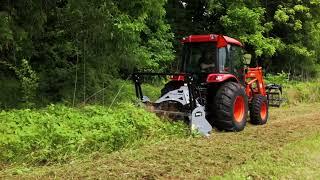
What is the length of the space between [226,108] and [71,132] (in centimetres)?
394

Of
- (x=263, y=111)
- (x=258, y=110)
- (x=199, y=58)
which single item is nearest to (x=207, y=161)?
(x=199, y=58)

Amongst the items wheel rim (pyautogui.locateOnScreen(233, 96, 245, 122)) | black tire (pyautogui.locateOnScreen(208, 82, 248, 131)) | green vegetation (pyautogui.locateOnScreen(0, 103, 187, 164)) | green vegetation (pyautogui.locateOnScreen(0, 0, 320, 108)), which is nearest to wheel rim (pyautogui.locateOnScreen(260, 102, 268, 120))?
wheel rim (pyautogui.locateOnScreen(233, 96, 245, 122))

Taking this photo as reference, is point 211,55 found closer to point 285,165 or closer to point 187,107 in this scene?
point 187,107

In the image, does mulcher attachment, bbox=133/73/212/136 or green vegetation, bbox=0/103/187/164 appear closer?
green vegetation, bbox=0/103/187/164

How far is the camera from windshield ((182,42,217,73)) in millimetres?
11117

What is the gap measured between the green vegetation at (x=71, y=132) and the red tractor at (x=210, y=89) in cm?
89

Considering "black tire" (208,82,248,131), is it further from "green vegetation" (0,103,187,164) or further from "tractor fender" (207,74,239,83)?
"green vegetation" (0,103,187,164)

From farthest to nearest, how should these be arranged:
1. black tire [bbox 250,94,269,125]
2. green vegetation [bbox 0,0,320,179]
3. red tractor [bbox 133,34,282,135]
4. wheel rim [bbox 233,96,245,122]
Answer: black tire [bbox 250,94,269,125] → wheel rim [bbox 233,96,245,122] → red tractor [bbox 133,34,282,135] → green vegetation [bbox 0,0,320,179]

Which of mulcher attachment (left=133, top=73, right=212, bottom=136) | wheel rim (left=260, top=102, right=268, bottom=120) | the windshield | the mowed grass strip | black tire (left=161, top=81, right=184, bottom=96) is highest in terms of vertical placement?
the windshield

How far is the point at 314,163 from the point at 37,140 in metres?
4.16

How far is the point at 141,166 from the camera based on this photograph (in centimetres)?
698

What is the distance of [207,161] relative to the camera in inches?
293

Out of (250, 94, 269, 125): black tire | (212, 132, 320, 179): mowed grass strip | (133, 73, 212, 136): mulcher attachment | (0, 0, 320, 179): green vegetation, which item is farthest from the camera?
(250, 94, 269, 125): black tire

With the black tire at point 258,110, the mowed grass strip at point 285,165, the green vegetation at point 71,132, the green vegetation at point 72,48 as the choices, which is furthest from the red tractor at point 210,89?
the mowed grass strip at point 285,165
